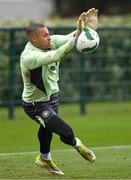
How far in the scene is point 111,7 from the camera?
37688 mm

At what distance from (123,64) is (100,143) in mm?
6641

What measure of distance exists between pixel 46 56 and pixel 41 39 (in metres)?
0.61

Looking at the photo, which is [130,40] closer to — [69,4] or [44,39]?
[44,39]

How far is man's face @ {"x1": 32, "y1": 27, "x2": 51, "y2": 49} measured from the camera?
36.6ft

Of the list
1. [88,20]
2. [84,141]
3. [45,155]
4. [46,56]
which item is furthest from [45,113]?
[84,141]

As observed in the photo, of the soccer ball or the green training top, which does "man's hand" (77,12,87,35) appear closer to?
the soccer ball

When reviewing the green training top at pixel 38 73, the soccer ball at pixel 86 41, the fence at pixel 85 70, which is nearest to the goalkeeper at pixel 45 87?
the green training top at pixel 38 73

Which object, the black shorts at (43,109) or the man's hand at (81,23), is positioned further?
the black shorts at (43,109)

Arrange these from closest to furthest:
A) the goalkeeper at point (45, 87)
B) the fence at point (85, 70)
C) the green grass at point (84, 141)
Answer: the goalkeeper at point (45, 87), the green grass at point (84, 141), the fence at point (85, 70)

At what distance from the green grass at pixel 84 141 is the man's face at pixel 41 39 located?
5.36ft

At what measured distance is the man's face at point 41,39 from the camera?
11.2 meters

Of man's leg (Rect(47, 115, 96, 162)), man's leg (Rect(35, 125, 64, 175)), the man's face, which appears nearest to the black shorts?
man's leg (Rect(47, 115, 96, 162))

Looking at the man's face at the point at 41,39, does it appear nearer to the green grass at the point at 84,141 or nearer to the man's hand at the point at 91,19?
the man's hand at the point at 91,19

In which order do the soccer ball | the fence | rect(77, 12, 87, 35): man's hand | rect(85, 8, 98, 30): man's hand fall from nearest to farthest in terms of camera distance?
the soccer ball < rect(77, 12, 87, 35): man's hand < rect(85, 8, 98, 30): man's hand < the fence
